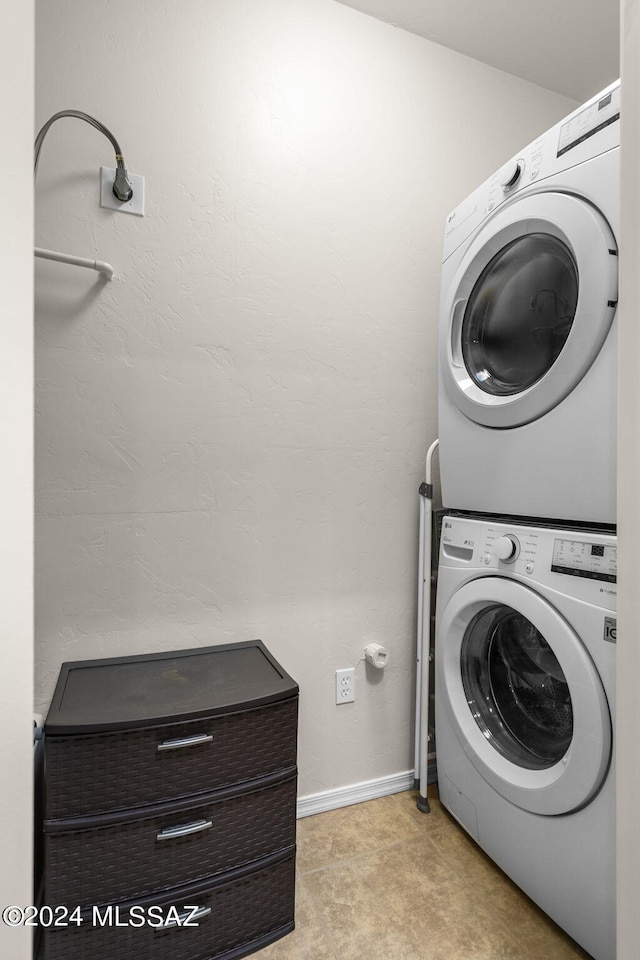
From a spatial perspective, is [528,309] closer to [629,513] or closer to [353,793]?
[629,513]

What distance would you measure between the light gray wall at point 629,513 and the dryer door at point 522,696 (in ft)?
0.55

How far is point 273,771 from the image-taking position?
1.15m

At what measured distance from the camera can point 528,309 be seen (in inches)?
49.4

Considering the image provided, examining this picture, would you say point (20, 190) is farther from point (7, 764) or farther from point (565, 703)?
point (565, 703)

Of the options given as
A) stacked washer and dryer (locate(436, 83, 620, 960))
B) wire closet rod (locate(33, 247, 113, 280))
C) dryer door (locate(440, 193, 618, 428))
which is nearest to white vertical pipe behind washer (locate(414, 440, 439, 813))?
stacked washer and dryer (locate(436, 83, 620, 960))

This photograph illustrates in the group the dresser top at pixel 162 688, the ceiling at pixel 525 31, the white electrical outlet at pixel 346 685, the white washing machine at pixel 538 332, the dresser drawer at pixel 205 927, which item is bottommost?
the dresser drawer at pixel 205 927

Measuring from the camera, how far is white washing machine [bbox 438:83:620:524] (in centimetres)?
104

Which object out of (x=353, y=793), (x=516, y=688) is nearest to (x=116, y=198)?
(x=516, y=688)

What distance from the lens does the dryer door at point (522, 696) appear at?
1039 mm

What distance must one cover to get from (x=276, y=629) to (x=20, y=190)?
1.25m

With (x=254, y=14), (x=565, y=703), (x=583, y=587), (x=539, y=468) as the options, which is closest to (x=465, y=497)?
(x=539, y=468)

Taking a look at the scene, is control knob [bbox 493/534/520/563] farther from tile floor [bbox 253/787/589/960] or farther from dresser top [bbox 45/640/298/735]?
tile floor [bbox 253/787/589/960]

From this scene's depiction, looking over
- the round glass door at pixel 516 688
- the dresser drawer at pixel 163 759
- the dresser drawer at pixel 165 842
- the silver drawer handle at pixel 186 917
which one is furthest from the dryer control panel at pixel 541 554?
the silver drawer handle at pixel 186 917

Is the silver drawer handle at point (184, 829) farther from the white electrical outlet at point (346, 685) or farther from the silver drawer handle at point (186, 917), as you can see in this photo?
the white electrical outlet at point (346, 685)
